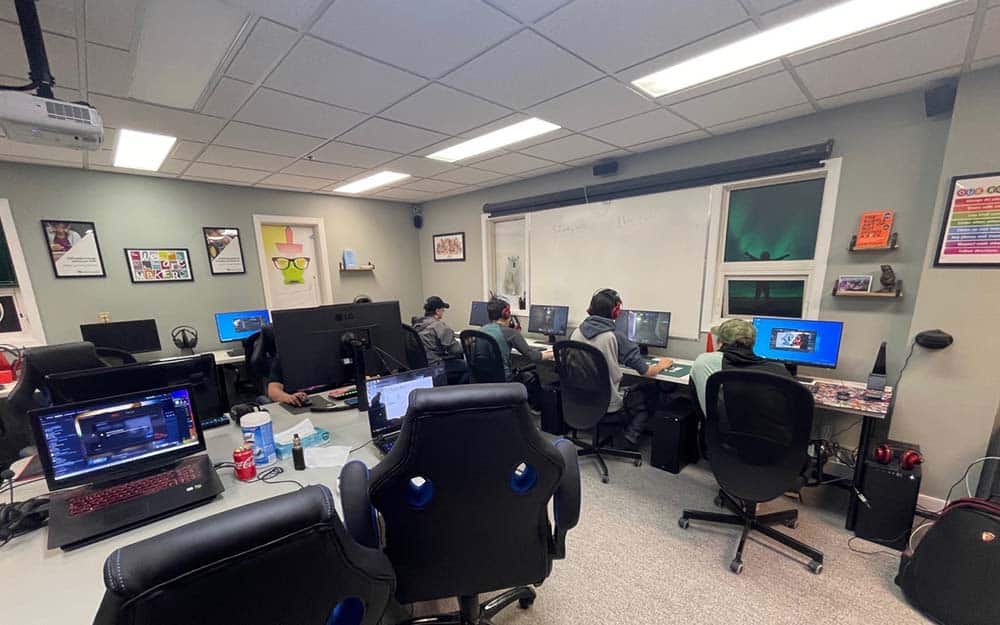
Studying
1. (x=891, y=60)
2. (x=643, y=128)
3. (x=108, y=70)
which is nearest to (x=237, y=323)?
(x=108, y=70)

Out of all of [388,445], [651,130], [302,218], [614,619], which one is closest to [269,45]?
[388,445]

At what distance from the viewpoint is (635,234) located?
11.2 ft

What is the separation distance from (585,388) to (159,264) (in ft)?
14.6

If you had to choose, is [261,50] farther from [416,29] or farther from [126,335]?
[126,335]

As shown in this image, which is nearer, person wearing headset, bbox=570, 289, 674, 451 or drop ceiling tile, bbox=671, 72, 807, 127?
drop ceiling tile, bbox=671, 72, 807, 127

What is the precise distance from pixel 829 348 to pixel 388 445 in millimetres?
2824

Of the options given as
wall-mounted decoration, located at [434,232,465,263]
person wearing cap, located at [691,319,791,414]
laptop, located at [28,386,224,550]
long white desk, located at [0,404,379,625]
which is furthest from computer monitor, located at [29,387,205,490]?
wall-mounted decoration, located at [434,232,465,263]

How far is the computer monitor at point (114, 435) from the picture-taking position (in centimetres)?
116

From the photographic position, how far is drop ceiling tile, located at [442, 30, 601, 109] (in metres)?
1.65

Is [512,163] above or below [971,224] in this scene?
above

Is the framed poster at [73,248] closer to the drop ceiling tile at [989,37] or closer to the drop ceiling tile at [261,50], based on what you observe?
the drop ceiling tile at [261,50]

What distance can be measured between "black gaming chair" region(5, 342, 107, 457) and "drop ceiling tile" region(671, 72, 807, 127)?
12.1 feet

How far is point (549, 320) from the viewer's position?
161 inches

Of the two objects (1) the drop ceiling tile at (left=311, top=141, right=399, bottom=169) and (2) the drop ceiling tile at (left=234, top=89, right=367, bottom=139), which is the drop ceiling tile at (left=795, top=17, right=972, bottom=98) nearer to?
(2) the drop ceiling tile at (left=234, top=89, right=367, bottom=139)
